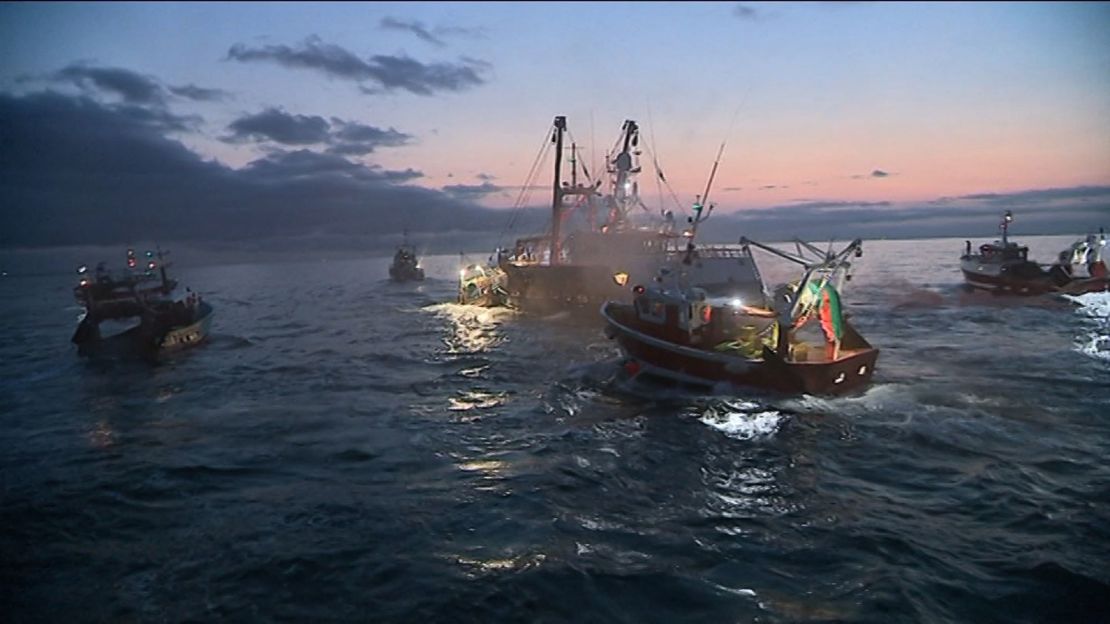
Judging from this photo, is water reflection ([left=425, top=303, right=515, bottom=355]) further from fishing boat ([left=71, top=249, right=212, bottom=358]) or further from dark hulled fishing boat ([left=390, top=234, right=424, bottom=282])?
dark hulled fishing boat ([left=390, top=234, right=424, bottom=282])

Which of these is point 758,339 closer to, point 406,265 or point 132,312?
point 132,312

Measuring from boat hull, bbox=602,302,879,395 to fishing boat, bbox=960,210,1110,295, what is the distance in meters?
48.9

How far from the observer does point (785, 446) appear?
17547mm

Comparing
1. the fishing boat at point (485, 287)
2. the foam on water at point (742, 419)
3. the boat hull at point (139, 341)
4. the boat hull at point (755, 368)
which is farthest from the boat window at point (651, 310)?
the fishing boat at point (485, 287)

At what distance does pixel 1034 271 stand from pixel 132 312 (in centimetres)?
8217

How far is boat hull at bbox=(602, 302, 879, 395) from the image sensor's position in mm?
21516

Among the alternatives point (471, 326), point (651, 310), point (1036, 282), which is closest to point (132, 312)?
point (471, 326)

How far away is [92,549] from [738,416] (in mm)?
19192

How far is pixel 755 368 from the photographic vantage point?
22.0 metres

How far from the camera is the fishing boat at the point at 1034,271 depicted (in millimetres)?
56625

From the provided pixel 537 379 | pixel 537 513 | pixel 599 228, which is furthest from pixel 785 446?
pixel 599 228

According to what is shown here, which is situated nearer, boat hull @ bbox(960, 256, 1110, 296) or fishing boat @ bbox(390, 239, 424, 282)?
boat hull @ bbox(960, 256, 1110, 296)

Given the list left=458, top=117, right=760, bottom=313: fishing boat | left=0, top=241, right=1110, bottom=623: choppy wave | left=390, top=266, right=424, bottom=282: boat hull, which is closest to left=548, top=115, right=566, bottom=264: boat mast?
left=458, top=117, right=760, bottom=313: fishing boat

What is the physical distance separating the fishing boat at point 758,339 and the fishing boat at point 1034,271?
4831cm
